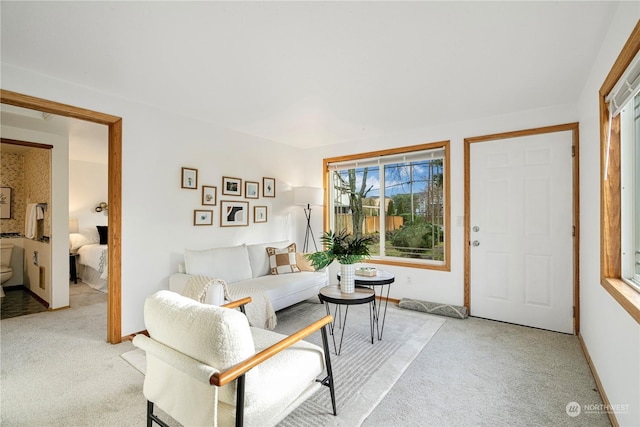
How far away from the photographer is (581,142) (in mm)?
2895

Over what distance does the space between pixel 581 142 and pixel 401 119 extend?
174cm

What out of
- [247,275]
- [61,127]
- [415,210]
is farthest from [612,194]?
[61,127]

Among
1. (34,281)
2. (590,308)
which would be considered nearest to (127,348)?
(34,281)

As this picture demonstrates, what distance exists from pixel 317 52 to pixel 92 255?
512 centimetres

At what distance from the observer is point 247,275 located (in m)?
3.69

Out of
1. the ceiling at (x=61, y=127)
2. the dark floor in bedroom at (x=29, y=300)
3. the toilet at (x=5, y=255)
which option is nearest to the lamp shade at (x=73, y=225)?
the toilet at (x=5, y=255)

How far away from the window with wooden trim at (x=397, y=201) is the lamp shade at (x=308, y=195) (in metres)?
0.37

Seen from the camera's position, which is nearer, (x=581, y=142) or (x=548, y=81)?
(x=548, y=81)

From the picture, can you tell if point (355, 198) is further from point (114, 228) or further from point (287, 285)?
point (114, 228)

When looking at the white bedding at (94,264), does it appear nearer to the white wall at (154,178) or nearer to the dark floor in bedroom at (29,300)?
the dark floor in bedroom at (29,300)

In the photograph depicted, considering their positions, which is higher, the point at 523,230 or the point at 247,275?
the point at 523,230

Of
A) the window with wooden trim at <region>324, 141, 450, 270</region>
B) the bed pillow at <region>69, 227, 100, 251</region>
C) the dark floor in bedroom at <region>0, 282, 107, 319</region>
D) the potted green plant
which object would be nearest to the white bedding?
the dark floor in bedroom at <region>0, 282, 107, 319</region>

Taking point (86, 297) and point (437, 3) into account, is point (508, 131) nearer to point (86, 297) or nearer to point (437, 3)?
point (437, 3)

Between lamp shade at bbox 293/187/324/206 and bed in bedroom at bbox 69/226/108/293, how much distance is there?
125 inches
